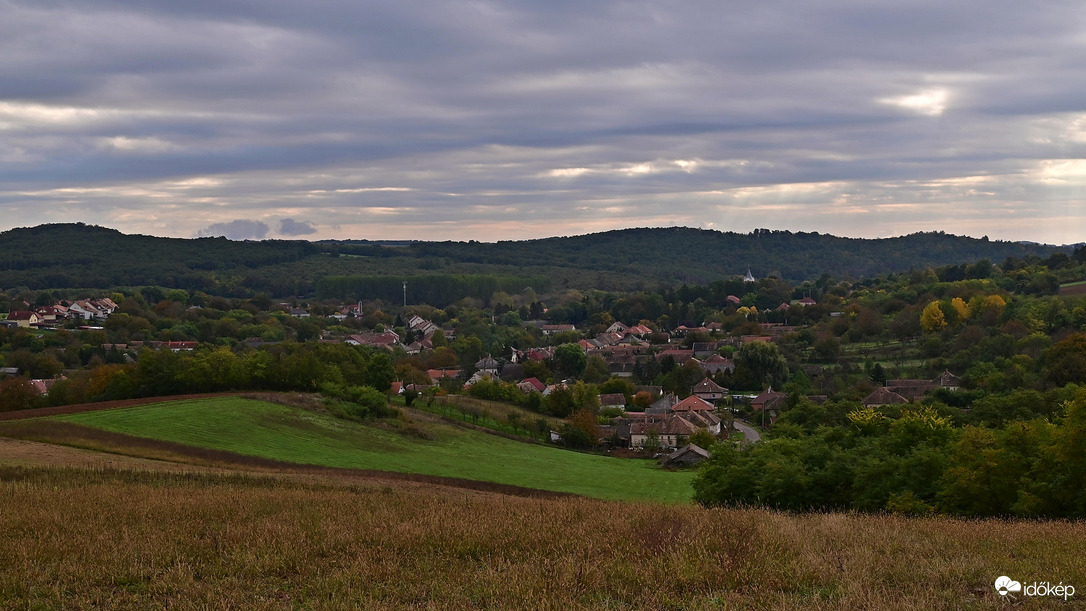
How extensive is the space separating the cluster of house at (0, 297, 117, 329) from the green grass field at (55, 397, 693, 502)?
9225 centimetres

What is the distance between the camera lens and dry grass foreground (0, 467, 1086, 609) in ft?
32.1

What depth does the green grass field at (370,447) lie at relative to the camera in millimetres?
44531

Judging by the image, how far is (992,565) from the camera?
1095 centimetres

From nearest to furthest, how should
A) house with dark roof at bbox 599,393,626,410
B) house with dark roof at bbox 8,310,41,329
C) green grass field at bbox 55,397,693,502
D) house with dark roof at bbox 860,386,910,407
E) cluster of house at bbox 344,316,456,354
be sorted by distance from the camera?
green grass field at bbox 55,397,693,502 → house with dark roof at bbox 860,386,910,407 → house with dark roof at bbox 599,393,626,410 → house with dark roof at bbox 8,310,41,329 → cluster of house at bbox 344,316,456,354

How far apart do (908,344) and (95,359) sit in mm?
90361

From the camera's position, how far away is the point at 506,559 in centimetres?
1165

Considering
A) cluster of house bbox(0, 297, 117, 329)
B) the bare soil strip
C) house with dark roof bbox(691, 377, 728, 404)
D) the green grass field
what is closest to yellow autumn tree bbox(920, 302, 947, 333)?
house with dark roof bbox(691, 377, 728, 404)

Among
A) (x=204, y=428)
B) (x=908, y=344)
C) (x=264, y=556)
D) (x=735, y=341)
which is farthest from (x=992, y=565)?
(x=735, y=341)

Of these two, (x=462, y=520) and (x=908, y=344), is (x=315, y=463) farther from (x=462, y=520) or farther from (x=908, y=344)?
(x=908, y=344)

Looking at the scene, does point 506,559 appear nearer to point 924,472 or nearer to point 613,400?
point 924,472

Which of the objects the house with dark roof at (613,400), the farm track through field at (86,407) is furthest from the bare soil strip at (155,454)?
the house with dark roof at (613,400)

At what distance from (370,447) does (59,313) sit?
423 feet

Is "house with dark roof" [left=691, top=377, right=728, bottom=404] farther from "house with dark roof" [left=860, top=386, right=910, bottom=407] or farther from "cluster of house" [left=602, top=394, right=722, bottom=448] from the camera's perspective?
"house with dark roof" [left=860, top=386, right=910, bottom=407]

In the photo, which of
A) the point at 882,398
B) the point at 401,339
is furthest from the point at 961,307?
the point at 401,339
